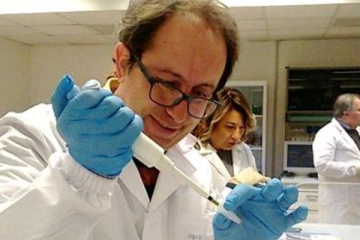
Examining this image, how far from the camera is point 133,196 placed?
3.46 ft

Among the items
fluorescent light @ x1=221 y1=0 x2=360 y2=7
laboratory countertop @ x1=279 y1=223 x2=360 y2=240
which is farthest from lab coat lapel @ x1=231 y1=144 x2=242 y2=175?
fluorescent light @ x1=221 y1=0 x2=360 y2=7

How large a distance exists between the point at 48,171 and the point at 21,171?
0.13m

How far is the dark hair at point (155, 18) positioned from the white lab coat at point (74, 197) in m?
0.24

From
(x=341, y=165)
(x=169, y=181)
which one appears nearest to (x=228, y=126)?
(x=341, y=165)

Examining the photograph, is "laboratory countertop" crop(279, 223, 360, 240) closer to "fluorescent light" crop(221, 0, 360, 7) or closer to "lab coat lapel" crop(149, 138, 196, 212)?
"lab coat lapel" crop(149, 138, 196, 212)

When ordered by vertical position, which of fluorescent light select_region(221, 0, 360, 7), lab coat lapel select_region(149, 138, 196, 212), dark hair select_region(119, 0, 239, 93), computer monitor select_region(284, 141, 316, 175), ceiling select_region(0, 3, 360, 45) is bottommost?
computer monitor select_region(284, 141, 316, 175)

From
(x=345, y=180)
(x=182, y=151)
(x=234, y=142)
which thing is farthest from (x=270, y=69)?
(x=182, y=151)

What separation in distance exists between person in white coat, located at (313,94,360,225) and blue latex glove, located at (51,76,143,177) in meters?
2.90

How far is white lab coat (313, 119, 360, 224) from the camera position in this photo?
3.39 meters

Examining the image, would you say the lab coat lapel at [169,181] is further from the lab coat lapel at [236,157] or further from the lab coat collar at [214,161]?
the lab coat lapel at [236,157]

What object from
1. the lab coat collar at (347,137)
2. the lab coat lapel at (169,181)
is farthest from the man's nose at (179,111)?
the lab coat collar at (347,137)

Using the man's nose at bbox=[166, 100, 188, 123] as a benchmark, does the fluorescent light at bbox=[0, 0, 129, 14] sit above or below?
above

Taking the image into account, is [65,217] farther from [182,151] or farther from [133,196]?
[182,151]

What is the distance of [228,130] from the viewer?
8.22ft
